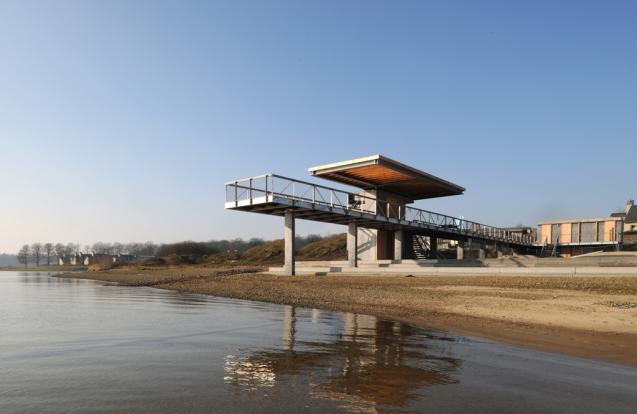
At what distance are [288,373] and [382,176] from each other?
99.4 ft

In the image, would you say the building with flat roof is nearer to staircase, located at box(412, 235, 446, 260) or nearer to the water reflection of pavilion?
staircase, located at box(412, 235, 446, 260)

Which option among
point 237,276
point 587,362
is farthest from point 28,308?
point 587,362

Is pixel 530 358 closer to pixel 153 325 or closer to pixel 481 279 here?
pixel 153 325

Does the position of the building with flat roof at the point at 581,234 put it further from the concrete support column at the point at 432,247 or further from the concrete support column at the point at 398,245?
the concrete support column at the point at 398,245

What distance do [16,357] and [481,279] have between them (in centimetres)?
2144

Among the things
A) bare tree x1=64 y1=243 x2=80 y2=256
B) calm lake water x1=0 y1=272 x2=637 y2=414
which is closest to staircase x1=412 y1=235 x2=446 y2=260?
calm lake water x1=0 y1=272 x2=637 y2=414

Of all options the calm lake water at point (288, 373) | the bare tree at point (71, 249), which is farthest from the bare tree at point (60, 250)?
the calm lake water at point (288, 373)

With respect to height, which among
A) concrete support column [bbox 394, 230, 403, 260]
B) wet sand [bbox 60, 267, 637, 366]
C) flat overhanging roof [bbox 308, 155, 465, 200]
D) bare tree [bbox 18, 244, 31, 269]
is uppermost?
flat overhanging roof [bbox 308, 155, 465, 200]

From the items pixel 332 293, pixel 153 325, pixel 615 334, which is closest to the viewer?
pixel 615 334

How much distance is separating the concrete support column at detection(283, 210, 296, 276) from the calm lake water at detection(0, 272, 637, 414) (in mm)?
19822

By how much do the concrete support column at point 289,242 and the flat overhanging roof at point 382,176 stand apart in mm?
5681

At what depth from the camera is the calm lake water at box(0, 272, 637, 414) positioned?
19.5ft

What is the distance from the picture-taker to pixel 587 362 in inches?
340

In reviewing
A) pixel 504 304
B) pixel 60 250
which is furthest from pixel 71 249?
pixel 504 304
